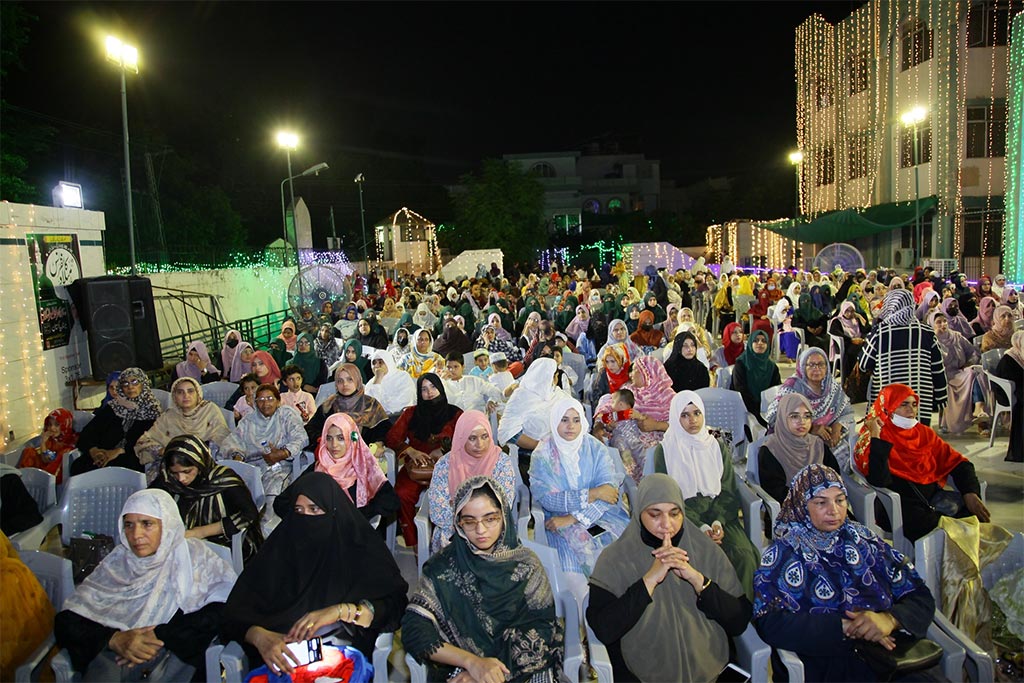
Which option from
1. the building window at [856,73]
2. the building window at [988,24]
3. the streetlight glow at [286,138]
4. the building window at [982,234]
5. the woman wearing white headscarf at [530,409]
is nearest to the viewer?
the woman wearing white headscarf at [530,409]

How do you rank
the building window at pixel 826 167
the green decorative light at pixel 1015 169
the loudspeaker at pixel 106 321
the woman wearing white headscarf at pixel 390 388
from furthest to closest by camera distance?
the building window at pixel 826 167
the green decorative light at pixel 1015 169
the loudspeaker at pixel 106 321
the woman wearing white headscarf at pixel 390 388

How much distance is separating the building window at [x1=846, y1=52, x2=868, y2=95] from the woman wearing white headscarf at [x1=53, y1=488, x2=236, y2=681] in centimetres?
2322

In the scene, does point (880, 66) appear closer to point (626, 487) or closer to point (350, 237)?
point (626, 487)

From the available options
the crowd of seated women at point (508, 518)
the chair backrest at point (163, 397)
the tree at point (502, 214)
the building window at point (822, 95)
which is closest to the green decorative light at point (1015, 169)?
the crowd of seated women at point (508, 518)

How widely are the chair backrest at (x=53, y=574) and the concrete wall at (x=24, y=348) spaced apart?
193 inches

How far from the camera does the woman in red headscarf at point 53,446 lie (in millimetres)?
5051

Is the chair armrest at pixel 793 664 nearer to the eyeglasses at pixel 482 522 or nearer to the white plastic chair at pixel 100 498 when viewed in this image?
the eyeglasses at pixel 482 522

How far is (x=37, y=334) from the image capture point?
8.06m

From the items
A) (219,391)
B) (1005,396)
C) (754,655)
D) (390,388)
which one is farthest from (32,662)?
(1005,396)

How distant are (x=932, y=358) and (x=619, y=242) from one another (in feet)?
93.6

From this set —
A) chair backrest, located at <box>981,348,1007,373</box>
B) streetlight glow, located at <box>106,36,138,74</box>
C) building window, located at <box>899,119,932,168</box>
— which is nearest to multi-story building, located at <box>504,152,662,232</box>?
building window, located at <box>899,119,932,168</box>

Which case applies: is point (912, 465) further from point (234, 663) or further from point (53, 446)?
point (53, 446)

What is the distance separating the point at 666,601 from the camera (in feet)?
9.07

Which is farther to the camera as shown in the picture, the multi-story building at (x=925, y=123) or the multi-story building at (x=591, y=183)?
the multi-story building at (x=591, y=183)
